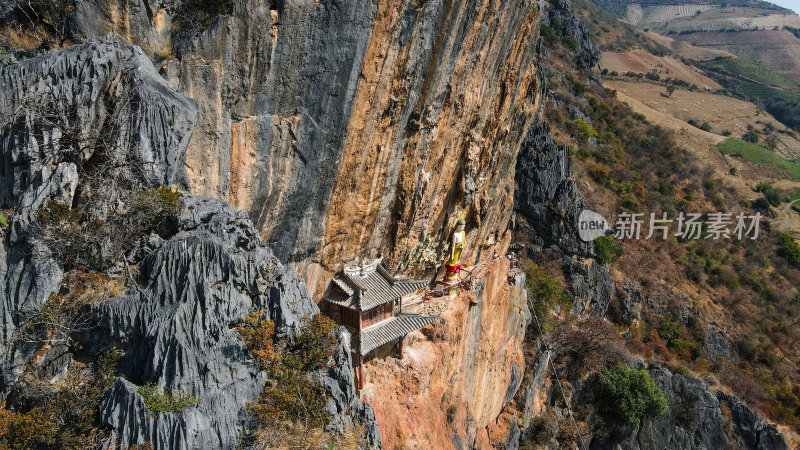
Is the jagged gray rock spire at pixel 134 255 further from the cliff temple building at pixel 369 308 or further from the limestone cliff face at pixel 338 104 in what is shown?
the cliff temple building at pixel 369 308

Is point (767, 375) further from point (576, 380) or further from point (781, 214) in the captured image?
point (781, 214)

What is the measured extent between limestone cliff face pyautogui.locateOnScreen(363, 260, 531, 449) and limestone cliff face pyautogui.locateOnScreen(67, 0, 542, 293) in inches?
123

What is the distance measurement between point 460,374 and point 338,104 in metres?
10.5

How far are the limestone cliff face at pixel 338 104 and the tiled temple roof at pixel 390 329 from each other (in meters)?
2.18

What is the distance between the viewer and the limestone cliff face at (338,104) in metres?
11.4

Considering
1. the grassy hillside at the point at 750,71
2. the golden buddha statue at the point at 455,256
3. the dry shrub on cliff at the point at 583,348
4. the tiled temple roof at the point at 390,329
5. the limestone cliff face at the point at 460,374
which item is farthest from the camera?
the grassy hillside at the point at 750,71

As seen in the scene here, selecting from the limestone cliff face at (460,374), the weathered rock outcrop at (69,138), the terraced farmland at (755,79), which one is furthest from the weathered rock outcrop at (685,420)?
the terraced farmland at (755,79)

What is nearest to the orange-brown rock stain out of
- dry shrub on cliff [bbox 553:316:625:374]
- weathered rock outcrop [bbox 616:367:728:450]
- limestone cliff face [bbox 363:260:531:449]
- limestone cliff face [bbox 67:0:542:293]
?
limestone cliff face [bbox 67:0:542:293]

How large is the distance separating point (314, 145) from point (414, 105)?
3844 millimetres

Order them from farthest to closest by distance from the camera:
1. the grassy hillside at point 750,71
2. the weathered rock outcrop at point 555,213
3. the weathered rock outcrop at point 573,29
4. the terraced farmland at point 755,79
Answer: the grassy hillside at point 750,71 < the terraced farmland at point 755,79 < the weathered rock outcrop at point 573,29 < the weathered rock outcrop at point 555,213

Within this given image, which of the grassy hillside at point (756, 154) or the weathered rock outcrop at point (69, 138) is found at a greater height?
the weathered rock outcrop at point (69, 138)

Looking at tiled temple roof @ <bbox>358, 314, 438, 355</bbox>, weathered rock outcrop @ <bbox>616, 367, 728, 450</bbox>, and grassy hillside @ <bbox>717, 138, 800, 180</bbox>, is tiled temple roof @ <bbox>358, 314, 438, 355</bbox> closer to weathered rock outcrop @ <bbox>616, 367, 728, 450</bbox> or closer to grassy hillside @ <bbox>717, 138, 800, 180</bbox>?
weathered rock outcrop @ <bbox>616, 367, 728, 450</bbox>

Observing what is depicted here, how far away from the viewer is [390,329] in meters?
15.6

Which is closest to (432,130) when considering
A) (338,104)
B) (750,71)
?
(338,104)
